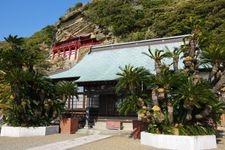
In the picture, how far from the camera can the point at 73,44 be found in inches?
1980

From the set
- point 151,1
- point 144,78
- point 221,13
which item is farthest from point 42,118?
point 151,1

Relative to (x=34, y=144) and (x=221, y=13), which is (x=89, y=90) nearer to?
(x=34, y=144)

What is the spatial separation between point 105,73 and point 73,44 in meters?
28.9

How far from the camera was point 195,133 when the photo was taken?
13.7m

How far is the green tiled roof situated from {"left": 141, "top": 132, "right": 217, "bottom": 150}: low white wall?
7410 millimetres

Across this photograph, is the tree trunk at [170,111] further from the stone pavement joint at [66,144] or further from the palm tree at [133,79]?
the stone pavement joint at [66,144]

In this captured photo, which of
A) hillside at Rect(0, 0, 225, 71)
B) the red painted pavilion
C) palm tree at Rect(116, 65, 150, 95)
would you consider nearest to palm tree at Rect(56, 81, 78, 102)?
palm tree at Rect(116, 65, 150, 95)

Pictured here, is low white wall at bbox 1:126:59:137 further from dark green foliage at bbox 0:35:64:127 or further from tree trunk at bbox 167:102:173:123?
tree trunk at bbox 167:102:173:123

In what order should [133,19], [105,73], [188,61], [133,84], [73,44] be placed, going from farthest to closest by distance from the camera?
[73,44] < [133,19] < [105,73] < [133,84] < [188,61]

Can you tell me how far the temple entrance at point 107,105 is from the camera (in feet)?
75.3

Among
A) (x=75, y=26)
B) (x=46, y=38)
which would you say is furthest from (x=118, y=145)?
(x=46, y=38)

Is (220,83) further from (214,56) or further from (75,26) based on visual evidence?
(75,26)

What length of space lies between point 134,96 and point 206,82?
10.6 ft

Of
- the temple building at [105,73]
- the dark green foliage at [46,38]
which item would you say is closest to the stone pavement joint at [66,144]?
the temple building at [105,73]
